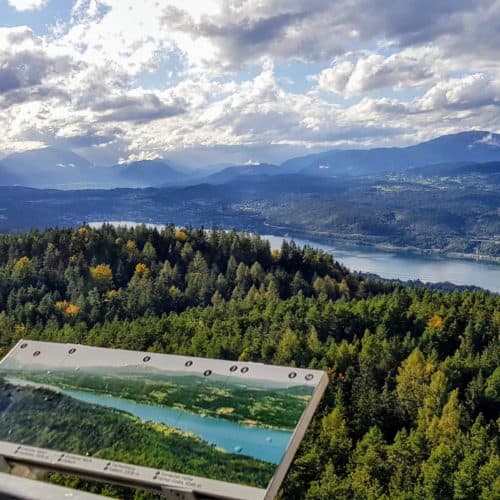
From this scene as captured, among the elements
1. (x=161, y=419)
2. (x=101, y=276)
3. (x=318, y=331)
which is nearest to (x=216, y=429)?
(x=161, y=419)

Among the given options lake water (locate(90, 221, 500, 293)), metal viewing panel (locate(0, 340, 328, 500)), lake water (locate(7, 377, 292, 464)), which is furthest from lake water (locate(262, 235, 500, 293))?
Result: lake water (locate(7, 377, 292, 464))

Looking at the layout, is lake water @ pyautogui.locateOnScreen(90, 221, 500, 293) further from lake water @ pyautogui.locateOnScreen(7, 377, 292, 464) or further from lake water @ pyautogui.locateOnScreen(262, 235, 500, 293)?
lake water @ pyautogui.locateOnScreen(7, 377, 292, 464)

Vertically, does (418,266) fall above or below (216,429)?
below

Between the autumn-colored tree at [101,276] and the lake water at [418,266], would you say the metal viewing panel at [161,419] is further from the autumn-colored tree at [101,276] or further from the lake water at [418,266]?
the lake water at [418,266]

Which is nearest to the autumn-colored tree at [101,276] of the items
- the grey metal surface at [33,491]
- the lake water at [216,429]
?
the lake water at [216,429]

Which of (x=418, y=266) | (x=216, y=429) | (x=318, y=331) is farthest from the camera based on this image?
(x=418, y=266)

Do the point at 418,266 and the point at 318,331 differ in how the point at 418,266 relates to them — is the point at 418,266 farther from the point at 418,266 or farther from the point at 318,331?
the point at 318,331

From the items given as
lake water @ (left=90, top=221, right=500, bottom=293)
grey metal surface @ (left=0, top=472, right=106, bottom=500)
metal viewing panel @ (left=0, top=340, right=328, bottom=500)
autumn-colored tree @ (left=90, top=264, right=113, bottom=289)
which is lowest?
lake water @ (left=90, top=221, right=500, bottom=293)
